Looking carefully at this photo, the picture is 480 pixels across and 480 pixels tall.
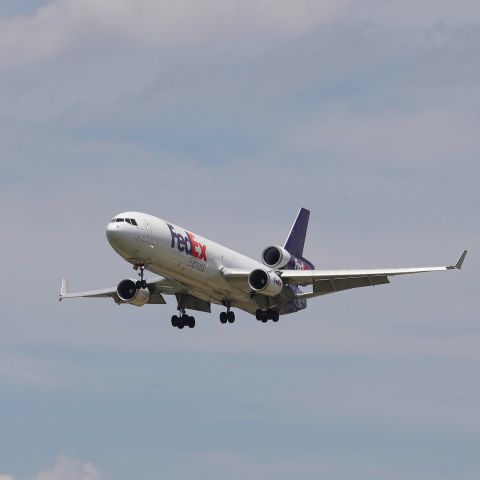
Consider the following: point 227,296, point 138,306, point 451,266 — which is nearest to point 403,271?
point 451,266

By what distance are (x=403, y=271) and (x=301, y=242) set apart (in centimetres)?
1370

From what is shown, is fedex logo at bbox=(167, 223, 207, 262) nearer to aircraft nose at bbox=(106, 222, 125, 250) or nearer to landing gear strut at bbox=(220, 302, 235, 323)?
aircraft nose at bbox=(106, 222, 125, 250)

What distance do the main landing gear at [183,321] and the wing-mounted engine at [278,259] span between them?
538cm

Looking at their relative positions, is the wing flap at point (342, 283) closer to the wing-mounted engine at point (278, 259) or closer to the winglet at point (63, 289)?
the wing-mounted engine at point (278, 259)

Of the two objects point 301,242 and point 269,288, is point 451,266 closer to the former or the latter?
point 269,288

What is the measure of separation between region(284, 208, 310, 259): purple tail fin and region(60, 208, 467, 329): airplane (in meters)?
0.41

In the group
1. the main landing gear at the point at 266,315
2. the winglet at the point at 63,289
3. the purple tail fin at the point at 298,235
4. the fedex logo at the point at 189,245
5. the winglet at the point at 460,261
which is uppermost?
the purple tail fin at the point at 298,235

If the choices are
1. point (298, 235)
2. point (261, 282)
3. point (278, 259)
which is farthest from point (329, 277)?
point (298, 235)

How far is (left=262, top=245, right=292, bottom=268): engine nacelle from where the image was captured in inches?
3545

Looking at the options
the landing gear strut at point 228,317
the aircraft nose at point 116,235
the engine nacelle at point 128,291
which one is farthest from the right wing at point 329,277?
the aircraft nose at point 116,235

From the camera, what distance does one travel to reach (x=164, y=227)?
266ft

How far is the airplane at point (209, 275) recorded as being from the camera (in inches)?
3145

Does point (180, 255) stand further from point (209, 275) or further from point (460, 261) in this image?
point (460, 261)

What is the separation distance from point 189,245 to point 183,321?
30.7 feet
